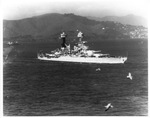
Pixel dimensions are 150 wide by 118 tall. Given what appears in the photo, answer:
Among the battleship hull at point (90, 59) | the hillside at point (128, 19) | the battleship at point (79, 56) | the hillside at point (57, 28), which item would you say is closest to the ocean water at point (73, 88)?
the hillside at point (57, 28)

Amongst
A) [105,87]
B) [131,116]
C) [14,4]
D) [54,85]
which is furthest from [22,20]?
[131,116]

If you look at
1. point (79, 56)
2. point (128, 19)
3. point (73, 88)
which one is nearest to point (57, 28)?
point (73, 88)

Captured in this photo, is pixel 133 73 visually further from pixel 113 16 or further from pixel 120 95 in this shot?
pixel 113 16

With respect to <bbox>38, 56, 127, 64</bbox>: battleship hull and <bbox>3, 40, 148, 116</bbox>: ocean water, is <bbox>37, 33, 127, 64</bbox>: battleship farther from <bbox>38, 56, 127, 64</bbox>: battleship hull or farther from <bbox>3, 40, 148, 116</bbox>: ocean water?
<bbox>3, 40, 148, 116</bbox>: ocean water

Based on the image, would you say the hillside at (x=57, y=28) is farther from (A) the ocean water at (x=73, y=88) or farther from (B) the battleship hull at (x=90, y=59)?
(B) the battleship hull at (x=90, y=59)

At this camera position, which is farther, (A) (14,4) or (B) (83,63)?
(B) (83,63)

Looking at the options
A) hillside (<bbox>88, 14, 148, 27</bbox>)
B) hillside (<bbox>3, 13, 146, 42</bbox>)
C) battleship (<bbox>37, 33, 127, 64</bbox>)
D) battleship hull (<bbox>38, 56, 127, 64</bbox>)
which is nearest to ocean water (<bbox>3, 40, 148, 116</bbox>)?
hillside (<bbox>3, 13, 146, 42</bbox>)
